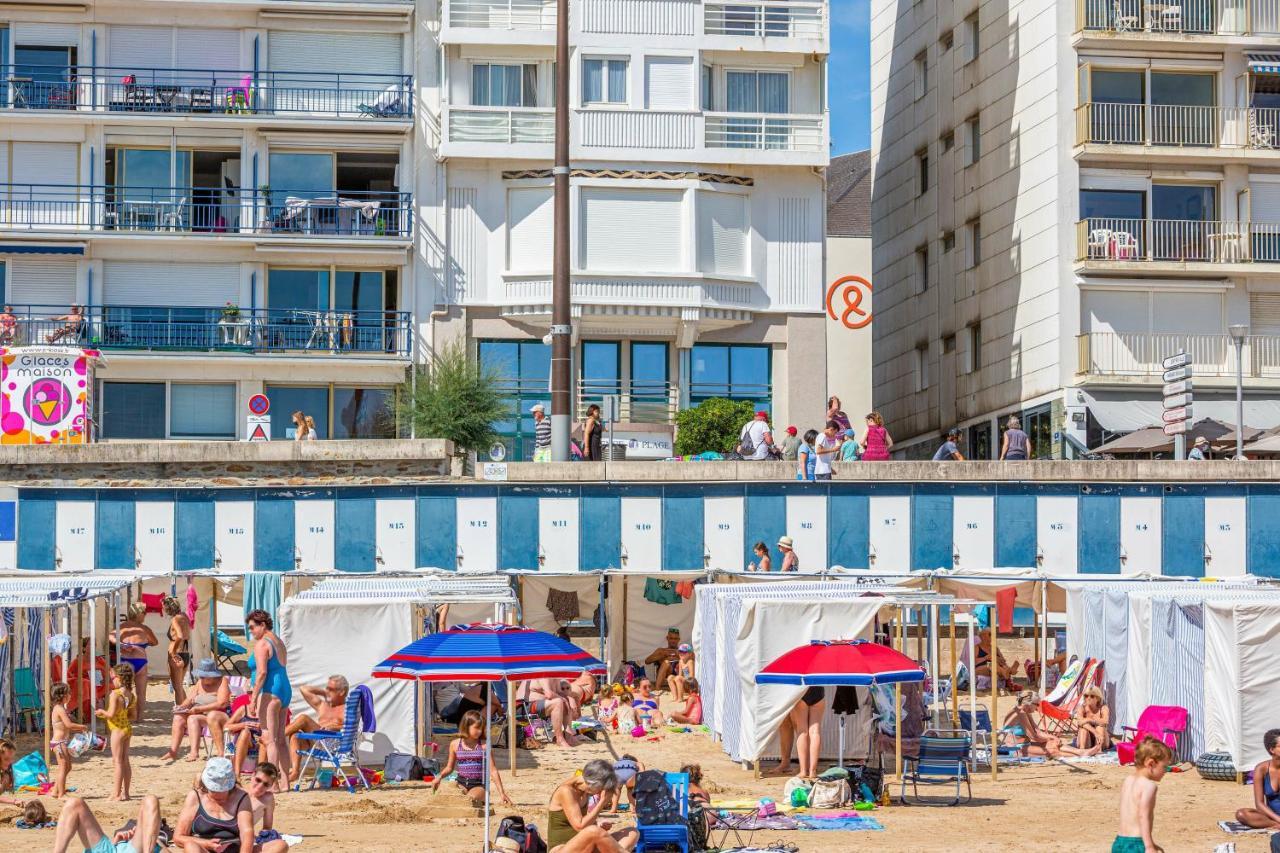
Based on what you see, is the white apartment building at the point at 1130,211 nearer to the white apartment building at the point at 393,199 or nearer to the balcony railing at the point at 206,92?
the white apartment building at the point at 393,199

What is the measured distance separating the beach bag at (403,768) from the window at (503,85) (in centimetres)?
2201

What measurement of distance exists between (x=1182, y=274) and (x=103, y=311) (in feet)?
70.3

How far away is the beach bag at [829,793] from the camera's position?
19094 mm

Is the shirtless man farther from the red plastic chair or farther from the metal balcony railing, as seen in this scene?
the metal balcony railing

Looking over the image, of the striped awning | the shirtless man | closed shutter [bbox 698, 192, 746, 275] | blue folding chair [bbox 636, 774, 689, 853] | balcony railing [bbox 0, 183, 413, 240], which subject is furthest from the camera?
balcony railing [bbox 0, 183, 413, 240]

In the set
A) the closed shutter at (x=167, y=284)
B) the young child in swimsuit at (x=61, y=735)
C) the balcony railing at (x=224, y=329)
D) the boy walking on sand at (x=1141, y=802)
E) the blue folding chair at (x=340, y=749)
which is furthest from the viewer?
the closed shutter at (x=167, y=284)

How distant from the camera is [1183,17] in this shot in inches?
1620

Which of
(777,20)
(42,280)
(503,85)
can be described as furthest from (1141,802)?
(42,280)

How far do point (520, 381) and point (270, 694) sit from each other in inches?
837

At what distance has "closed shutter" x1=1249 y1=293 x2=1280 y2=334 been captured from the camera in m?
41.7

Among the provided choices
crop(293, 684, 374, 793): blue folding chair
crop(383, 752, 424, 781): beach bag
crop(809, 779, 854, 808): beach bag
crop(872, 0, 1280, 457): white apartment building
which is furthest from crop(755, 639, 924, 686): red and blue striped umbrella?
crop(872, 0, 1280, 457): white apartment building

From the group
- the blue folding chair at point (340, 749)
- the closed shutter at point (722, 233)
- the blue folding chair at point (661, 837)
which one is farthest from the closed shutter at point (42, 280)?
the blue folding chair at point (661, 837)

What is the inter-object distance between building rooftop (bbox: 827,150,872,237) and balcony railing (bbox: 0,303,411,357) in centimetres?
1882

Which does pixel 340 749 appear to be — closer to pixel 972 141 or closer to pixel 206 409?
pixel 206 409
